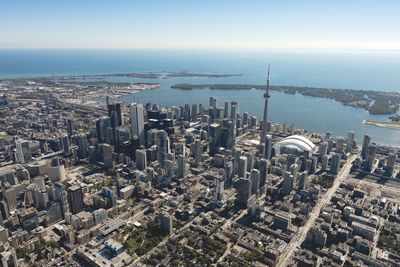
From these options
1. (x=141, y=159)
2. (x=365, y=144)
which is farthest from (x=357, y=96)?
(x=141, y=159)

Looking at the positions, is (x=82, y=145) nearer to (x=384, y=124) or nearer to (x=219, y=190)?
(x=219, y=190)

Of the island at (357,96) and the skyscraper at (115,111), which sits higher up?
the skyscraper at (115,111)

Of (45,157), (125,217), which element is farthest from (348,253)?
(45,157)

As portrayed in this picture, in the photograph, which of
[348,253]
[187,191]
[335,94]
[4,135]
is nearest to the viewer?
[348,253]

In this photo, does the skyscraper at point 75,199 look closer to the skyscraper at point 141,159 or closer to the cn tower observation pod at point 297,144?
the skyscraper at point 141,159

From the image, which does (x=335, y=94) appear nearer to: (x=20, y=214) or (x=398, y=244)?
(x=398, y=244)

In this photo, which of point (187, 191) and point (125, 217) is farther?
point (187, 191)

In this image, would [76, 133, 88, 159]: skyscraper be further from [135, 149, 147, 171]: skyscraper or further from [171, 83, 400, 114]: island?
[171, 83, 400, 114]: island

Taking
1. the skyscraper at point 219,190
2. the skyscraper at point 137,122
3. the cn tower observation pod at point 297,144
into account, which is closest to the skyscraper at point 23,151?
the skyscraper at point 137,122
